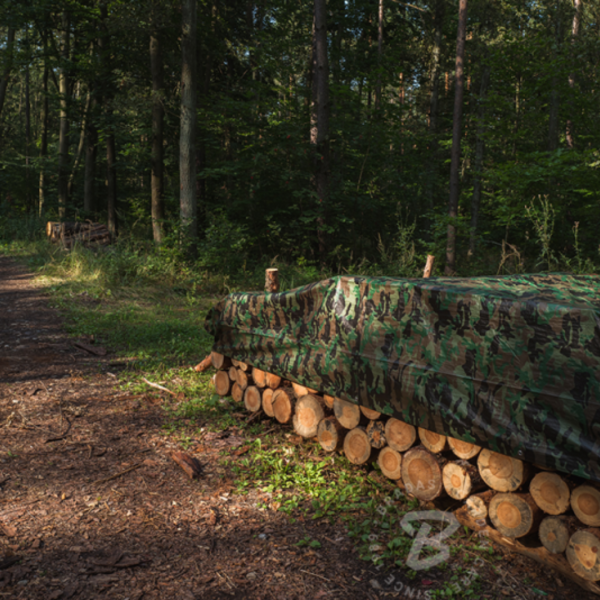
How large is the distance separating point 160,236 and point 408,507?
1019 centimetres

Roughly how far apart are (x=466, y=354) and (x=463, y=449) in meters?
0.55

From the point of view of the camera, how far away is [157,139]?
39.6 ft

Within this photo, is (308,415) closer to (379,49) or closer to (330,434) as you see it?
(330,434)

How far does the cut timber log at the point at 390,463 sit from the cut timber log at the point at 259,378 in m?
1.34

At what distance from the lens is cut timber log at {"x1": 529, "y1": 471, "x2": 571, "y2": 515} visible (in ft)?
7.23

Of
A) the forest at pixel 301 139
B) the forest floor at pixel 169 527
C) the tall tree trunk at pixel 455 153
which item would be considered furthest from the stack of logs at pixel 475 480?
the tall tree trunk at pixel 455 153

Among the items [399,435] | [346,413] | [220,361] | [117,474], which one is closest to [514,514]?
[399,435]

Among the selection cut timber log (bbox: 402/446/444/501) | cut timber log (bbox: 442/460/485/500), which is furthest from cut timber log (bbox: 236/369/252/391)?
cut timber log (bbox: 442/460/485/500)

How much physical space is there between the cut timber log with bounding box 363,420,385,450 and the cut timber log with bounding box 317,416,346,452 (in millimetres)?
292

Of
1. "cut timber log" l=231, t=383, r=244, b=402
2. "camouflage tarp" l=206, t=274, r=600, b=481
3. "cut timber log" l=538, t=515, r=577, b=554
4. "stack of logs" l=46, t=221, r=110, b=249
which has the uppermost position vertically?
"stack of logs" l=46, t=221, r=110, b=249

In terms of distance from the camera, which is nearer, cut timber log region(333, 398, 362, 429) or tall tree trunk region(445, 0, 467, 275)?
cut timber log region(333, 398, 362, 429)

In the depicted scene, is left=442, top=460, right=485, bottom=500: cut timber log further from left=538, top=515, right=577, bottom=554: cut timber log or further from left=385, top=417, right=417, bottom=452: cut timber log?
left=538, top=515, right=577, bottom=554: cut timber log

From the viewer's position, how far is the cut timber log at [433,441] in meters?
2.70

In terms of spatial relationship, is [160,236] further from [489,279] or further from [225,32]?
[489,279]
